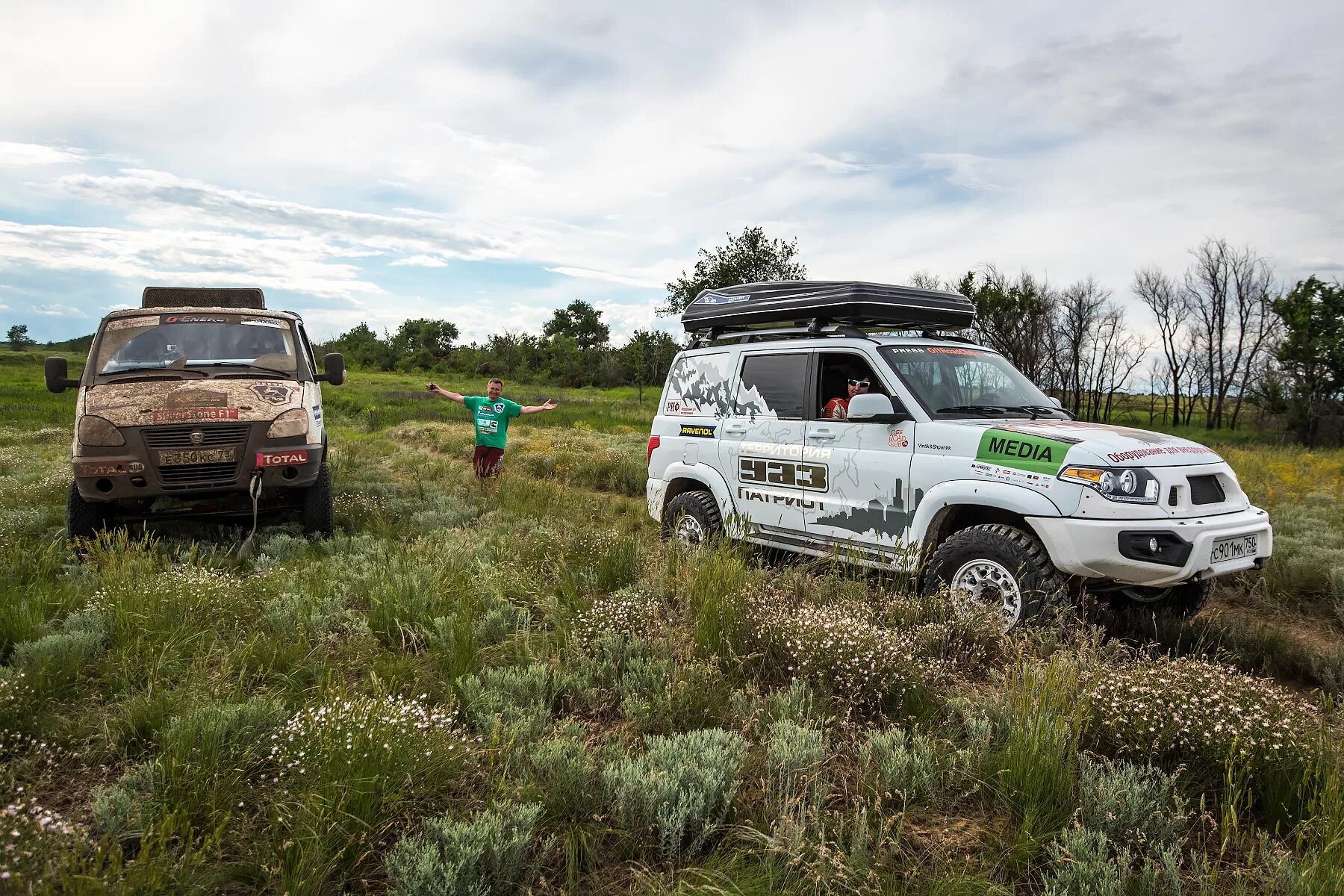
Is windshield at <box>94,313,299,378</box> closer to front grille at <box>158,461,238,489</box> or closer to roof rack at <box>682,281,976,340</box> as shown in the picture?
front grille at <box>158,461,238,489</box>

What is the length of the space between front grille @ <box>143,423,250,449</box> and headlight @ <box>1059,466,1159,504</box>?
6.86 meters

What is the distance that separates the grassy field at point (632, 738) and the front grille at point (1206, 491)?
896 mm

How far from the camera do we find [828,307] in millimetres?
6496

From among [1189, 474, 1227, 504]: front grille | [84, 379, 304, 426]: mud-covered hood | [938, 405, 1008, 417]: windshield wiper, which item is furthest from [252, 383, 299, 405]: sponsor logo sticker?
[1189, 474, 1227, 504]: front grille

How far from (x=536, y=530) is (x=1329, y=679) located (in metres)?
5.71

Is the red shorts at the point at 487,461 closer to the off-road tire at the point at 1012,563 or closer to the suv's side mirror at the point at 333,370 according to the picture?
the suv's side mirror at the point at 333,370

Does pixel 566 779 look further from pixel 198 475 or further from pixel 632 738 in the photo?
pixel 198 475

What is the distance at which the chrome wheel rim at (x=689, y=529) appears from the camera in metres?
7.13

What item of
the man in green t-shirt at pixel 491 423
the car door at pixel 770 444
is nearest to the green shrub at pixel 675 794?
the car door at pixel 770 444

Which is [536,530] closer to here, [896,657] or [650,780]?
[896,657]

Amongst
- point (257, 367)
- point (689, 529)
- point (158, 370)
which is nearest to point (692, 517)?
point (689, 529)

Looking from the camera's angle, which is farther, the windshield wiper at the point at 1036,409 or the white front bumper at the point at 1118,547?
the windshield wiper at the point at 1036,409

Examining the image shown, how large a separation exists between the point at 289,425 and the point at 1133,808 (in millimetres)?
7089

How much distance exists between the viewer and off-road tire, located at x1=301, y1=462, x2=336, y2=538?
298 inches
